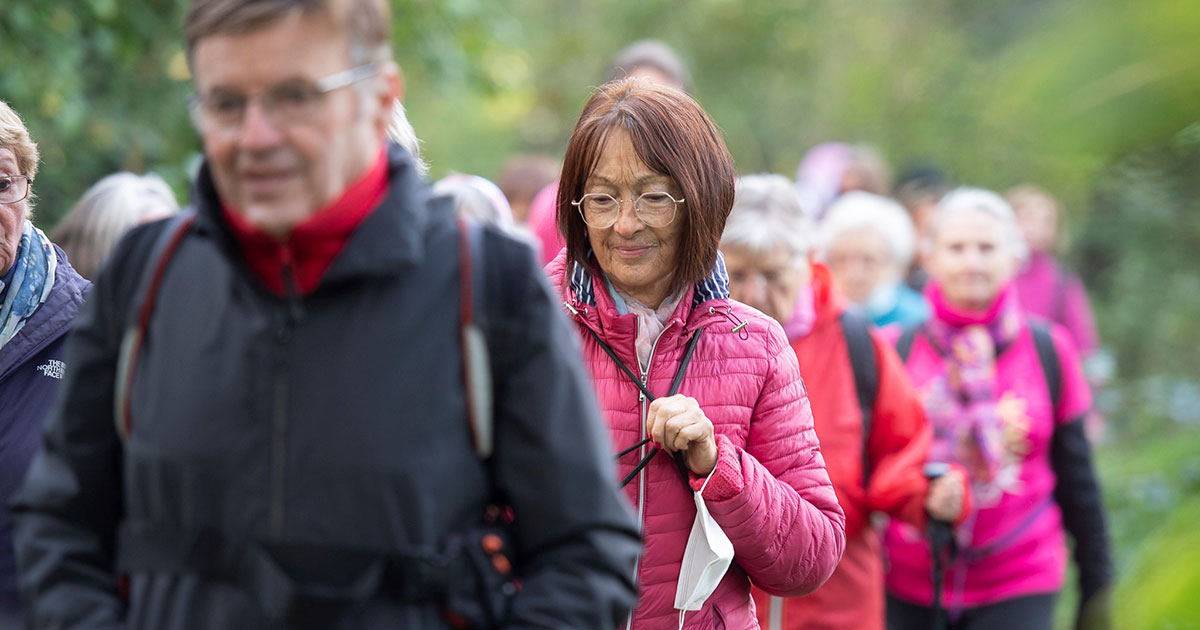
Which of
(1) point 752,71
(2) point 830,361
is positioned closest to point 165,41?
(2) point 830,361

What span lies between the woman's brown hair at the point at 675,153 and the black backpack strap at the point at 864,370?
1.43 m

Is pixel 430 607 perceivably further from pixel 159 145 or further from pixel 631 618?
pixel 159 145

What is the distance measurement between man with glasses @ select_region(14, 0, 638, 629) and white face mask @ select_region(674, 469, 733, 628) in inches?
34.1

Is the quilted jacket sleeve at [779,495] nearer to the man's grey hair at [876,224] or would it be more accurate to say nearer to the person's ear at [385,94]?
the person's ear at [385,94]

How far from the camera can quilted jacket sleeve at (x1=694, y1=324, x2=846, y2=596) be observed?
2791 millimetres

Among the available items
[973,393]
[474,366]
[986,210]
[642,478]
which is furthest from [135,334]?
[986,210]

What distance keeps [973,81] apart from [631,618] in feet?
7.41

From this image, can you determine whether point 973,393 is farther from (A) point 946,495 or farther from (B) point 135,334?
(B) point 135,334

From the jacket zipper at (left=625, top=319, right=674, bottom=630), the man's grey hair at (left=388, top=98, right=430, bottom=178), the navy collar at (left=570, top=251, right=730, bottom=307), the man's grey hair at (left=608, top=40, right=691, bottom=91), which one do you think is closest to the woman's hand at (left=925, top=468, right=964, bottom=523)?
the navy collar at (left=570, top=251, right=730, bottom=307)

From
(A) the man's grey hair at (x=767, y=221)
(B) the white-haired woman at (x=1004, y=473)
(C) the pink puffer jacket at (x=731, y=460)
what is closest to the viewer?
(C) the pink puffer jacket at (x=731, y=460)

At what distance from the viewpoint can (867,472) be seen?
445cm

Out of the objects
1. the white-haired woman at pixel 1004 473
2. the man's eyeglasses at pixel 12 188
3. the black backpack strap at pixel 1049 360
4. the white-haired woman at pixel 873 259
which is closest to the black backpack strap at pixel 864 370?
the white-haired woman at pixel 1004 473

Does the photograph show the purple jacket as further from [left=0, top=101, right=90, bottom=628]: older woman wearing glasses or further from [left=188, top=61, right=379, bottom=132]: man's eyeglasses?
[left=188, top=61, right=379, bottom=132]: man's eyeglasses

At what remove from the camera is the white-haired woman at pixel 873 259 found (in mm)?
6621
